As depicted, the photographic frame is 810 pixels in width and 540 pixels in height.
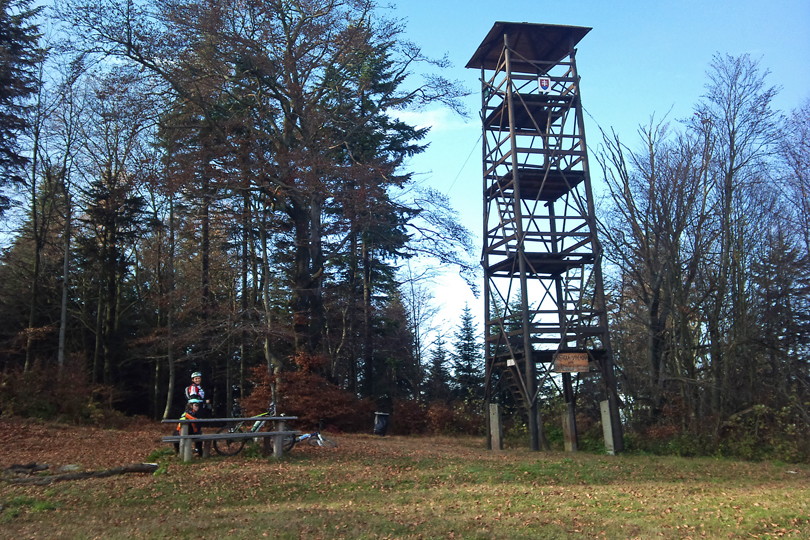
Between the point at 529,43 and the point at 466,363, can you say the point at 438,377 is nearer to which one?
the point at 466,363

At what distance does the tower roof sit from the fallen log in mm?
14363

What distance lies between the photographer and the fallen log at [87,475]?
1044 centimetres

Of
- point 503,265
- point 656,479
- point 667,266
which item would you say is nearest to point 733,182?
point 667,266

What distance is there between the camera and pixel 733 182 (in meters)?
21.2

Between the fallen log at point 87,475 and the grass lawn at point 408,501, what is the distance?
231 millimetres

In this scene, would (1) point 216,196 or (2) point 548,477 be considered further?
(1) point 216,196

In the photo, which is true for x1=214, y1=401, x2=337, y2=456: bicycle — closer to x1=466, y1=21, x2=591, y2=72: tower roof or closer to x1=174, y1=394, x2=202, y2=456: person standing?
x1=174, y1=394, x2=202, y2=456: person standing

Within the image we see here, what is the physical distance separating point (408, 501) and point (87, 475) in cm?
510

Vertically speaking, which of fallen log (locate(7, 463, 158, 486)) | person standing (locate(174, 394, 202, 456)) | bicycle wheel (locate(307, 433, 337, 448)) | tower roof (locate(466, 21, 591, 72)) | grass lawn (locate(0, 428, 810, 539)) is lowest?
grass lawn (locate(0, 428, 810, 539))

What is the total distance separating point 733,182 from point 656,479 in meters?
12.2

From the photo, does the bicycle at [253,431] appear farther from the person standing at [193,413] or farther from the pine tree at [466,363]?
the pine tree at [466,363]

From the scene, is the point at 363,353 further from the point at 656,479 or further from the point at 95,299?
the point at 656,479

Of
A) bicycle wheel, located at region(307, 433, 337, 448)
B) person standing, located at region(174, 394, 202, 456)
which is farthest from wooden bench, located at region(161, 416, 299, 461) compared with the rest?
bicycle wheel, located at region(307, 433, 337, 448)

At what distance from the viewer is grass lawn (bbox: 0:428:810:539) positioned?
7898mm
